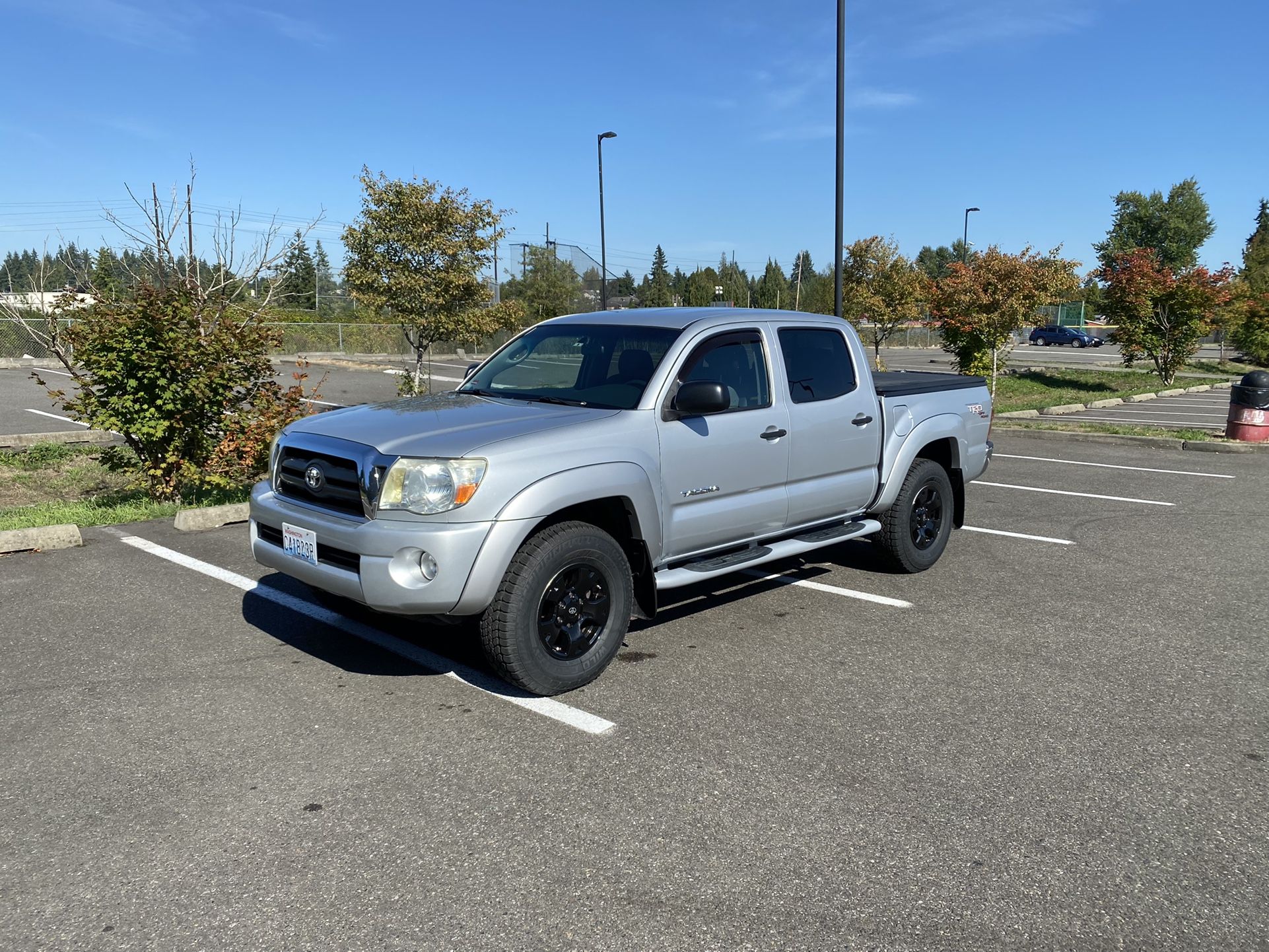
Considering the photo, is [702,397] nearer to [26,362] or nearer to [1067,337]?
[26,362]

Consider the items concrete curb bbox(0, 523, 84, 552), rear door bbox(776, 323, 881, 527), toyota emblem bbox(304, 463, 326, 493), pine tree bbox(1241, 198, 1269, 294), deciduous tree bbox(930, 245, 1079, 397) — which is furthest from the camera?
pine tree bbox(1241, 198, 1269, 294)

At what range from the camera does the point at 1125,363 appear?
27641 millimetres

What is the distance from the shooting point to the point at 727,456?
208 inches

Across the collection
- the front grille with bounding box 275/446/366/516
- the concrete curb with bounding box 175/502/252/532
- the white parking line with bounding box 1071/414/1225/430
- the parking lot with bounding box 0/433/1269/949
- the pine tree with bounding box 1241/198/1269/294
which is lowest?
the parking lot with bounding box 0/433/1269/949

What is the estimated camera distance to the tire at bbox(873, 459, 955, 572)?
21.7 ft

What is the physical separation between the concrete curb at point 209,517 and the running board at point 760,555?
4.39 m

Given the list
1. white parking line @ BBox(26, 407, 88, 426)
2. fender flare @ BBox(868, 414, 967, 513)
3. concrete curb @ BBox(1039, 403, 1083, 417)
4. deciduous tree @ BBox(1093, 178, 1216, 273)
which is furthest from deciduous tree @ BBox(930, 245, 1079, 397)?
deciduous tree @ BBox(1093, 178, 1216, 273)

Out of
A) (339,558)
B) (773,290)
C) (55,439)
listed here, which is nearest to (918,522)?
(339,558)

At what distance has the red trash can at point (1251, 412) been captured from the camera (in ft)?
44.5

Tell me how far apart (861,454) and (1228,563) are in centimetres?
333

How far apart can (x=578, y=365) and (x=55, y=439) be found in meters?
10.3

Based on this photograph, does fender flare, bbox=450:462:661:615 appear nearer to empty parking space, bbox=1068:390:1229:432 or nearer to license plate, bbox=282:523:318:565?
license plate, bbox=282:523:318:565

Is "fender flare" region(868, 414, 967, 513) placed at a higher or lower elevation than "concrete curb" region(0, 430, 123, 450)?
higher

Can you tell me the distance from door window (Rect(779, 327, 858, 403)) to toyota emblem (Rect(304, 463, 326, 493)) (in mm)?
2767
